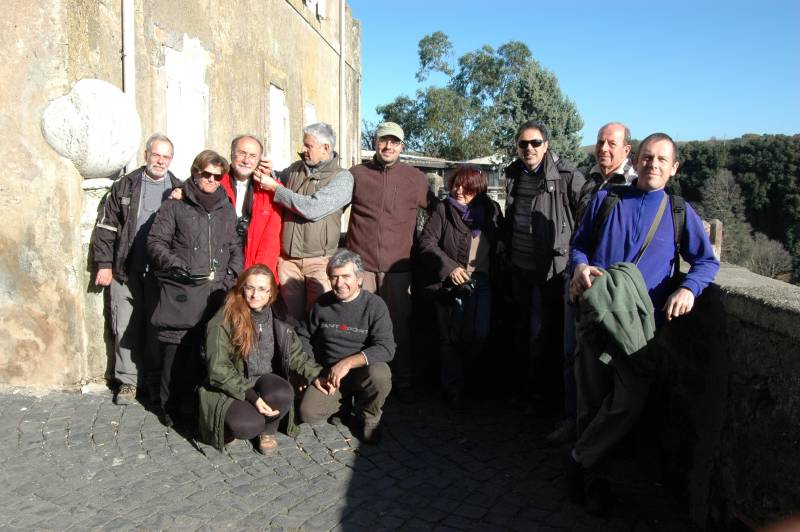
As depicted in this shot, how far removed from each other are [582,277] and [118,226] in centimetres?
318

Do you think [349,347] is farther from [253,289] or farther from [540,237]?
[540,237]

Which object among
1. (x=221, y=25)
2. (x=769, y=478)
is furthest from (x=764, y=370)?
(x=221, y=25)

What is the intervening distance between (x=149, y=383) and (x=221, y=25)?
15.3 ft

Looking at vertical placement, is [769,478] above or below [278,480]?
above

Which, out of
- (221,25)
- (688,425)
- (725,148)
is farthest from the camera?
(725,148)

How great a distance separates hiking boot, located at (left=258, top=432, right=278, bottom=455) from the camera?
4031 mm

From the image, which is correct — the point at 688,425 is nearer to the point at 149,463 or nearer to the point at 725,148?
the point at 149,463

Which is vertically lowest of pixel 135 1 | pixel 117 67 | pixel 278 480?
pixel 278 480

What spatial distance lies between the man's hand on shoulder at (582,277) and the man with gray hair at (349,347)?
4.61 ft

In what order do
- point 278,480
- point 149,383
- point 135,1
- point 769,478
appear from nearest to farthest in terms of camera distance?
point 769,478
point 278,480
point 149,383
point 135,1

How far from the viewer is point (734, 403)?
3.00 metres

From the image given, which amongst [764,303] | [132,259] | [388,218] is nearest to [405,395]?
[388,218]

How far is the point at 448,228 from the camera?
4883mm

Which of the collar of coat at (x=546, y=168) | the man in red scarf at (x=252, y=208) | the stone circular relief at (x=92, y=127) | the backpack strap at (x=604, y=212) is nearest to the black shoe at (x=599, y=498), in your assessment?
the backpack strap at (x=604, y=212)
